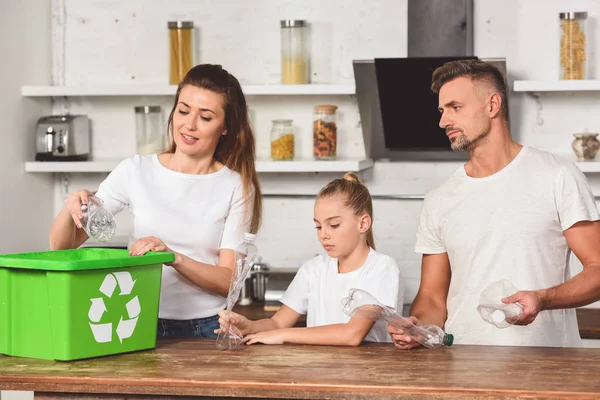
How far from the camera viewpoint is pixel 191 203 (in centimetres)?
236

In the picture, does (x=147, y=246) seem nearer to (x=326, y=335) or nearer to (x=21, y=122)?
(x=326, y=335)

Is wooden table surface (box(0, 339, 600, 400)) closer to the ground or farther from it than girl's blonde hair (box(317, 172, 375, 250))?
closer to the ground

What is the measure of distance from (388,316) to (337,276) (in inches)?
10.9

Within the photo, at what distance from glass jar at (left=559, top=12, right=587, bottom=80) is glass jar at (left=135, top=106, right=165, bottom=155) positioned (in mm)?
1734

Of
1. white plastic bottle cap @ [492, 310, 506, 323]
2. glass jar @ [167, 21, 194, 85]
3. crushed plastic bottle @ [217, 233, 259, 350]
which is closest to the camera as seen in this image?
white plastic bottle cap @ [492, 310, 506, 323]

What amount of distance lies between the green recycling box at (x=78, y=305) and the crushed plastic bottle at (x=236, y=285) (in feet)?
0.54

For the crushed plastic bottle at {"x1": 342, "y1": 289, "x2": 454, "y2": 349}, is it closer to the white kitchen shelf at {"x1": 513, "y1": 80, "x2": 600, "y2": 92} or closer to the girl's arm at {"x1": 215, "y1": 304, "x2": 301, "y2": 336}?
the girl's arm at {"x1": 215, "y1": 304, "x2": 301, "y2": 336}

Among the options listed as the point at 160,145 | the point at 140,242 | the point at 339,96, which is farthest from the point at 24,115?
the point at 140,242

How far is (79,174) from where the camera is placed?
4176 millimetres

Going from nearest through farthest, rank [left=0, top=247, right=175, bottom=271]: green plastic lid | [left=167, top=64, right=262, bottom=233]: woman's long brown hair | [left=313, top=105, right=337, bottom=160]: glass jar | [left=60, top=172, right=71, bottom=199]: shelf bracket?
1. [left=0, top=247, right=175, bottom=271]: green plastic lid
2. [left=167, top=64, right=262, bottom=233]: woman's long brown hair
3. [left=313, top=105, right=337, bottom=160]: glass jar
4. [left=60, top=172, right=71, bottom=199]: shelf bracket

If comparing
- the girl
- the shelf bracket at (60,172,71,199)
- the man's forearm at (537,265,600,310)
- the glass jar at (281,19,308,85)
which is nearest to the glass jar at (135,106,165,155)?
the shelf bracket at (60,172,71,199)

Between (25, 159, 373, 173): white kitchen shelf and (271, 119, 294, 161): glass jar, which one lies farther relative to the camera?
(271, 119, 294, 161): glass jar

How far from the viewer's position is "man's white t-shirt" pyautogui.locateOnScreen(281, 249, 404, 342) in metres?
2.30

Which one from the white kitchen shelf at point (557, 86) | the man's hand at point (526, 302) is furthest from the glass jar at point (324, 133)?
the man's hand at point (526, 302)
